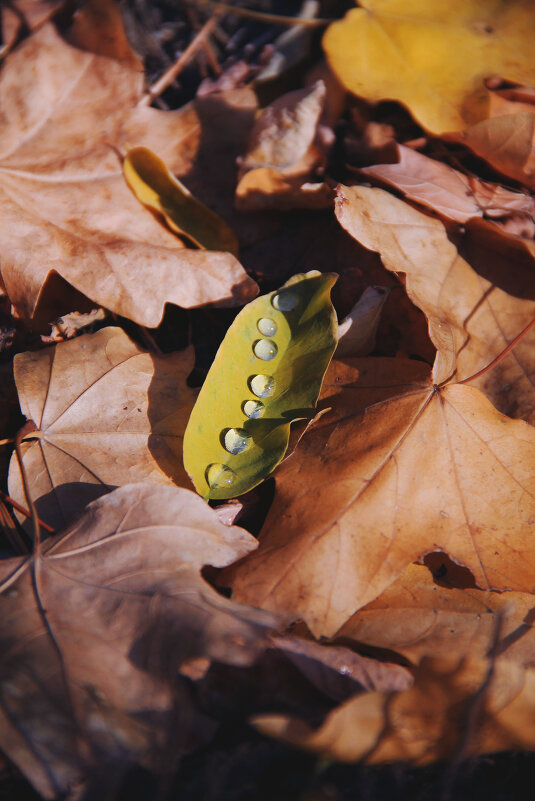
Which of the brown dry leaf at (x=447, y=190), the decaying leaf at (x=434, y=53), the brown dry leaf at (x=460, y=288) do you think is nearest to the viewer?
the brown dry leaf at (x=460, y=288)

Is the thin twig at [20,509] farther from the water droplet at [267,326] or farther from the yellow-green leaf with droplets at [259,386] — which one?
the water droplet at [267,326]

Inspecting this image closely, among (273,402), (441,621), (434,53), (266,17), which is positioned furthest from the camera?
(266,17)

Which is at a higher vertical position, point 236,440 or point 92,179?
point 92,179

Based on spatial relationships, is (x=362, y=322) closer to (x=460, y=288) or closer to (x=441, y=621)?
(x=460, y=288)

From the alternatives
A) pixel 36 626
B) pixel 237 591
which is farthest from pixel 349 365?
pixel 36 626

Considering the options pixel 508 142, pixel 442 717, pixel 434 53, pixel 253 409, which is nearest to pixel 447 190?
pixel 508 142

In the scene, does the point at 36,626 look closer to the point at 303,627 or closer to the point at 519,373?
the point at 303,627

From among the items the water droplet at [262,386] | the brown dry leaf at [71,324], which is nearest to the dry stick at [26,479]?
the brown dry leaf at [71,324]
